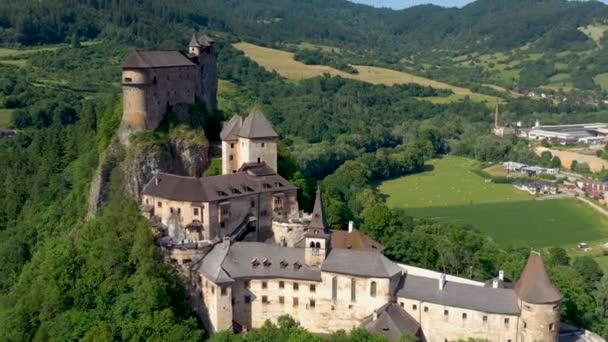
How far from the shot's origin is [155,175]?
7331 cm

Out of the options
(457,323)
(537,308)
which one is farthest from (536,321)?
(457,323)

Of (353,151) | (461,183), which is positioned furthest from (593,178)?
(353,151)

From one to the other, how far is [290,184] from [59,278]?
22.1m

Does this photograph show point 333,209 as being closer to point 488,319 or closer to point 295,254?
point 295,254

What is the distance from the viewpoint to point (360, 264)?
207 feet

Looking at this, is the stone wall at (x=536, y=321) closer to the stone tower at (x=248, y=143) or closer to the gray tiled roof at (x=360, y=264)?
the gray tiled roof at (x=360, y=264)

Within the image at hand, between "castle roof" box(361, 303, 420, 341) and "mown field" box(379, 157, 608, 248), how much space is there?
53.5 meters

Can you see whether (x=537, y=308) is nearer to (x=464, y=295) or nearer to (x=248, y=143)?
(x=464, y=295)

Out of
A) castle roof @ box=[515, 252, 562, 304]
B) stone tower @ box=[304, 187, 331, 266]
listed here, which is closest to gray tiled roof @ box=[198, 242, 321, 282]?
stone tower @ box=[304, 187, 331, 266]

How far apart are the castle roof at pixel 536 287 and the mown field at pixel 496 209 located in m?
50.6

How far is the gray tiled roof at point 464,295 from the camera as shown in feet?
200

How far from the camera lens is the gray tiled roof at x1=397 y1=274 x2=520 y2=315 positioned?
200 feet

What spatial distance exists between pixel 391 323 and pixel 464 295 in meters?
6.17

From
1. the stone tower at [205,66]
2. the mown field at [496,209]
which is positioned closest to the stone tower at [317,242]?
the stone tower at [205,66]
